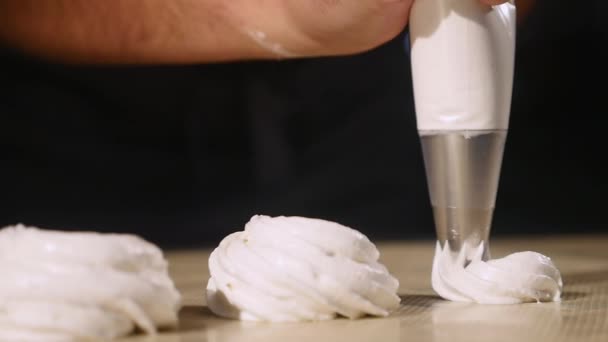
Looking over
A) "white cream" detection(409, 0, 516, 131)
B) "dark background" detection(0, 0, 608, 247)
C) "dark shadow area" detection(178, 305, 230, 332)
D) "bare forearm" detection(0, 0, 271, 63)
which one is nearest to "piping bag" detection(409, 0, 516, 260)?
"white cream" detection(409, 0, 516, 131)

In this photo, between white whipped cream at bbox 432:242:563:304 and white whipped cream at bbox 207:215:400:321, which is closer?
white whipped cream at bbox 207:215:400:321

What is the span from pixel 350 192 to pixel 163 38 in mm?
1010

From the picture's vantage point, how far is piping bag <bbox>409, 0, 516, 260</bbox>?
4.08ft

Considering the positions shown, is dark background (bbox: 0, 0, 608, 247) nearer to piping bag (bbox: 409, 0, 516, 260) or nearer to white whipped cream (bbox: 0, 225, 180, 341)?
piping bag (bbox: 409, 0, 516, 260)

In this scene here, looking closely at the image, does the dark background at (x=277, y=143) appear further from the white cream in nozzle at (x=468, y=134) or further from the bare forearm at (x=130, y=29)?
the white cream in nozzle at (x=468, y=134)

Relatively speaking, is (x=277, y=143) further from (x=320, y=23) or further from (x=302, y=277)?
(x=302, y=277)

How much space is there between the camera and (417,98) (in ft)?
4.28

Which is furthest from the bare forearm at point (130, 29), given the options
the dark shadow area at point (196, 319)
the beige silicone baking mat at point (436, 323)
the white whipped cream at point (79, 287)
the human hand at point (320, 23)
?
the white whipped cream at point (79, 287)

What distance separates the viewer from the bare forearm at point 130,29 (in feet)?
6.34

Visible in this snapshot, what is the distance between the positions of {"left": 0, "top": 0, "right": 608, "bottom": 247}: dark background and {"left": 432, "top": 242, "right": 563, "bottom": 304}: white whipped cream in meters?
1.35

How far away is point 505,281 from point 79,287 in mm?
602

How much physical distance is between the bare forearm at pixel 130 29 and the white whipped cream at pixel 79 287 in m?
0.96

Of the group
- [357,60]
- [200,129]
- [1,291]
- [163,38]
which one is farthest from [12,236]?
[357,60]

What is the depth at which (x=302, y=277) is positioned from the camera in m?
1.04
